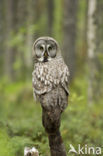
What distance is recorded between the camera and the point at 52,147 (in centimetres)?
554

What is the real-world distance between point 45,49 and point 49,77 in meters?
0.54

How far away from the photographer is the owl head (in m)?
5.62

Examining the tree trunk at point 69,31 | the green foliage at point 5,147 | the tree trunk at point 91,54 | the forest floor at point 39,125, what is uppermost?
the tree trunk at point 69,31

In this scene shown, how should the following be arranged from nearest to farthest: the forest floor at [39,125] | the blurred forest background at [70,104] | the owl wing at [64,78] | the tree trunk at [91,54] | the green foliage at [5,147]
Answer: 1. the owl wing at [64,78]
2. the green foliage at [5,147]
3. the forest floor at [39,125]
4. the blurred forest background at [70,104]
5. the tree trunk at [91,54]

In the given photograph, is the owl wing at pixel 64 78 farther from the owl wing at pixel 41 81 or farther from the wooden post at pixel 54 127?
the wooden post at pixel 54 127


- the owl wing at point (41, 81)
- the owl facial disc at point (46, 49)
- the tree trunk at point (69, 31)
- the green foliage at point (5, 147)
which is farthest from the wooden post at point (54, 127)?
the tree trunk at point (69, 31)

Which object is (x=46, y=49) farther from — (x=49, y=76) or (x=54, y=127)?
(x=54, y=127)

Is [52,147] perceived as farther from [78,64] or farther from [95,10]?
[78,64]

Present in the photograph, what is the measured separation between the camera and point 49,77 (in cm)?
538

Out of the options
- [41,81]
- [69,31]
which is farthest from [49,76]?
[69,31]

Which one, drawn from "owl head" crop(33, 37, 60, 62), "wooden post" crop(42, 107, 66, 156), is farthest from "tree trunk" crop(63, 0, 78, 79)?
"wooden post" crop(42, 107, 66, 156)

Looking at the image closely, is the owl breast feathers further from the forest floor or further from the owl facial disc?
the forest floor

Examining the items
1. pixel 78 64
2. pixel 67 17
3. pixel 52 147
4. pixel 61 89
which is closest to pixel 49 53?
pixel 61 89

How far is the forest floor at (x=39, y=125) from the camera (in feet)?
21.2
